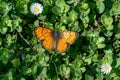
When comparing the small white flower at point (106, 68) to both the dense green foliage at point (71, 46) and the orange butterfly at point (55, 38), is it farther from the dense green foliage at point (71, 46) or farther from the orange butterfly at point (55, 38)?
the orange butterfly at point (55, 38)

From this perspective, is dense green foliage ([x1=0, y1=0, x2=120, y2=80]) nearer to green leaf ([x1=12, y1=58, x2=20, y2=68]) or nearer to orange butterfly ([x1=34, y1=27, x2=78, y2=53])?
green leaf ([x1=12, y1=58, x2=20, y2=68])

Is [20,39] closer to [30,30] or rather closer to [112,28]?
[30,30]

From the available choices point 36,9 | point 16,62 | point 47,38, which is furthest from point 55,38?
point 36,9

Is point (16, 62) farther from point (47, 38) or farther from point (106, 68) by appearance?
point (106, 68)

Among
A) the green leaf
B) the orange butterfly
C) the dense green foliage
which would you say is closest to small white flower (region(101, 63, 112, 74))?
the dense green foliage

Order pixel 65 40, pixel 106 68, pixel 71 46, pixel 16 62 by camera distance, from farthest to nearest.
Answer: pixel 71 46 < pixel 106 68 < pixel 16 62 < pixel 65 40

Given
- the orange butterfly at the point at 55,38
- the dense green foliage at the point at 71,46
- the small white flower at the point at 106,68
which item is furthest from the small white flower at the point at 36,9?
the small white flower at the point at 106,68

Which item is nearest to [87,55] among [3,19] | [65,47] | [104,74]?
[104,74]
